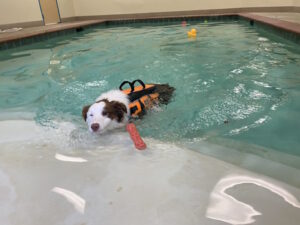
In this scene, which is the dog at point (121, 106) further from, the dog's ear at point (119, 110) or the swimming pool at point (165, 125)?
the swimming pool at point (165, 125)

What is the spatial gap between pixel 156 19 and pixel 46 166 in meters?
12.2

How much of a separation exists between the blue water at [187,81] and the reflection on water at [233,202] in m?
0.68

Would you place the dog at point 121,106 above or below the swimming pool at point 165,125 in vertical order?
above

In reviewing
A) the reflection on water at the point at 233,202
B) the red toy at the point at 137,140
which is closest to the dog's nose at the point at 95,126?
the red toy at the point at 137,140

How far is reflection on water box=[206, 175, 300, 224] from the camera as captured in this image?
5.20ft

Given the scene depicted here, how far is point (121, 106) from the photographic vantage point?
285 cm

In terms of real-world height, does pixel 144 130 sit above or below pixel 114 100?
below

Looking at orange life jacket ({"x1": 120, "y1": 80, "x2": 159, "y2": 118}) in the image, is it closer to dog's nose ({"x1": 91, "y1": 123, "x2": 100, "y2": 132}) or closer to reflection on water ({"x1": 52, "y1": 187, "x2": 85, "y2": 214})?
dog's nose ({"x1": 91, "y1": 123, "x2": 100, "y2": 132})

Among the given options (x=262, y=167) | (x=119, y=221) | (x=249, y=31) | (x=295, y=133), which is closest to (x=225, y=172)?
(x=262, y=167)

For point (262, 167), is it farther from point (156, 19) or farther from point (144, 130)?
point (156, 19)

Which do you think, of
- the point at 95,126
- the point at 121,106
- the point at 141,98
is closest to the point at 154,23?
the point at 141,98

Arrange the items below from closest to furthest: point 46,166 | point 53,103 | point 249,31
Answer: point 46,166
point 53,103
point 249,31

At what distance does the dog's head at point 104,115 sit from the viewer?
8.41 feet

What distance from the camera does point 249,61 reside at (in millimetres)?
5461
